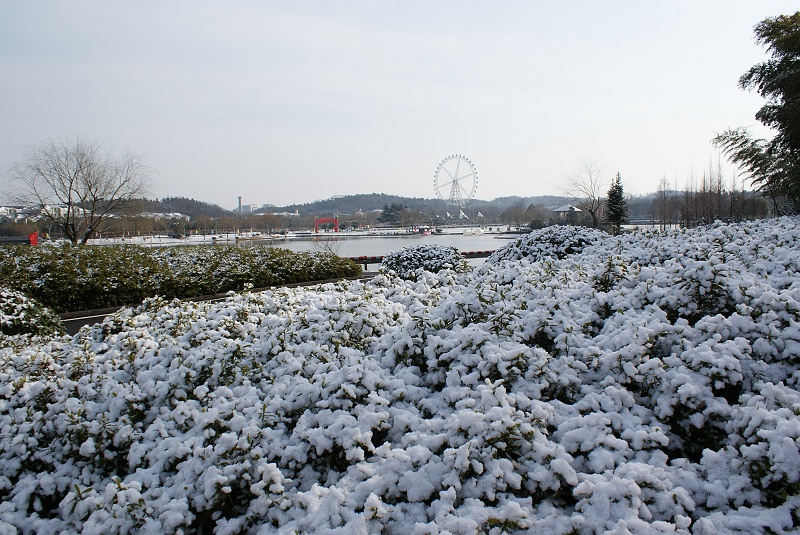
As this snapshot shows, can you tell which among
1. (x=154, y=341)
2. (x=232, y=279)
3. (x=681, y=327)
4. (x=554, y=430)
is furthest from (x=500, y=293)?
(x=232, y=279)

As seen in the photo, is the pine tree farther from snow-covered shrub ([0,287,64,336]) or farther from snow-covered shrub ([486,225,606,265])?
snow-covered shrub ([0,287,64,336])

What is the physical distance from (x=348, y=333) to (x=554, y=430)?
196 centimetres

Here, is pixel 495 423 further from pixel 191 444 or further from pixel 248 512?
pixel 191 444

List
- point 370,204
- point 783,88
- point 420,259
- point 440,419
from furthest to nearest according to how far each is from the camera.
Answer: point 370,204 → point 783,88 → point 420,259 → point 440,419

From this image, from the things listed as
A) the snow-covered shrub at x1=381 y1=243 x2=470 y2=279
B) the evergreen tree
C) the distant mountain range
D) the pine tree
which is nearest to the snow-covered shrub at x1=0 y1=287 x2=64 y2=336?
the snow-covered shrub at x1=381 y1=243 x2=470 y2=279

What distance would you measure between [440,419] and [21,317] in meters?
6.44

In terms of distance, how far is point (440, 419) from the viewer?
8.78 feet

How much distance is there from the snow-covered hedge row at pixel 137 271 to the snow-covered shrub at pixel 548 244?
5.54m

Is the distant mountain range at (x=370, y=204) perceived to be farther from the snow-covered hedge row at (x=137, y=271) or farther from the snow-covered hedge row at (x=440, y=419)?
the snow-covered hedge row at (x=440, y=419)

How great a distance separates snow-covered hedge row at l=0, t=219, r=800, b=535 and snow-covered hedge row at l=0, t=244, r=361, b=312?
5.43 m

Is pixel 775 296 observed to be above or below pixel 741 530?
above

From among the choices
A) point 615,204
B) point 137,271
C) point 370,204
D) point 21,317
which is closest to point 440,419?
point 21,317

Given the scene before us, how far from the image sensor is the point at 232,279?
12477 millimetres

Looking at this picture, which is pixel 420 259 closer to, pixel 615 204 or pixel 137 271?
pixel 137 271
